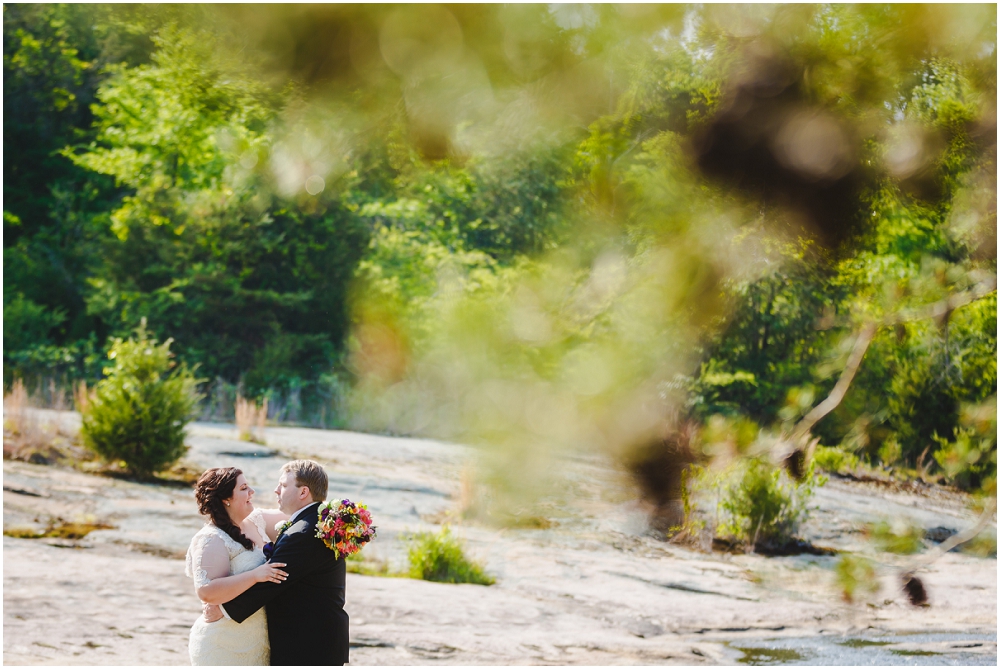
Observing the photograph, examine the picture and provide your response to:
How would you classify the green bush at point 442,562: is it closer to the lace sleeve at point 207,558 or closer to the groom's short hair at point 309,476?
the groom's short hair at point 309,476

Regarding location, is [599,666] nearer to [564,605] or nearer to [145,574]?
[564,605]

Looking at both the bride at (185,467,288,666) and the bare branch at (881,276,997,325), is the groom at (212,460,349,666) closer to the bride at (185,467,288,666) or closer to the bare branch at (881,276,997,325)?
the bride at (185,467,288,666)

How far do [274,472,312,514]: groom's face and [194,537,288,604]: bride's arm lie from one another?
17 cm

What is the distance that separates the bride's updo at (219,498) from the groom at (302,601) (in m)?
0.10

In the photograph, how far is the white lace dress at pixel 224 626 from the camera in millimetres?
1927

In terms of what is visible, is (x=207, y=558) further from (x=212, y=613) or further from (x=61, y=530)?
(x=61, y=530)

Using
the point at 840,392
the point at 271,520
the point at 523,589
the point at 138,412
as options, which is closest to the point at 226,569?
the point at 271,520

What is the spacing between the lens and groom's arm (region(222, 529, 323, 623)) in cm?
192

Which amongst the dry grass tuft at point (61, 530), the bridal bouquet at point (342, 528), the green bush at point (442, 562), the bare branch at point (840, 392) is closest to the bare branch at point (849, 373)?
the bare branch at point (840, 392)

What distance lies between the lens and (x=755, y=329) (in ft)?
11.1

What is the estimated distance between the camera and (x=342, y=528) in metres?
1.94

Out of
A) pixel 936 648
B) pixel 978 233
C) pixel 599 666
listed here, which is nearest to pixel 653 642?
pixel 599 666

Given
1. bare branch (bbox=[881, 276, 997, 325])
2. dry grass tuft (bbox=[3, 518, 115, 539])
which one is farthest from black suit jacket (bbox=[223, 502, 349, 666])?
dry grass tuft (bbox=[3, 518, 115, 539])

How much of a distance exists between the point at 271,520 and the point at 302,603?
0.92ft
